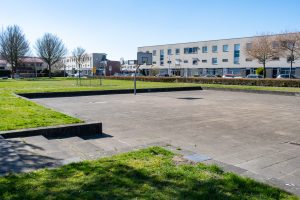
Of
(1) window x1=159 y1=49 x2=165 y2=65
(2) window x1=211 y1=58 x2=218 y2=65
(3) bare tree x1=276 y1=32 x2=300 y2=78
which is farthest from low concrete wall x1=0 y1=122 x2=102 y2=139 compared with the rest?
(1) window x1=159 y1=49 x2=165 y2=65

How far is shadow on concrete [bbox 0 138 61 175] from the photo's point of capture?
14.4 feet

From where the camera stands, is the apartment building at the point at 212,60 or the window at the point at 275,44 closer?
the window at the point at 275,44

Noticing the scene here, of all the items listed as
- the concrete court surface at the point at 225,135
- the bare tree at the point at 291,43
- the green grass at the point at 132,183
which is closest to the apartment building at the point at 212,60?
the bare tree at the point at 291,43

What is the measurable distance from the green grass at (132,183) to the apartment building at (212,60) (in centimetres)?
5292

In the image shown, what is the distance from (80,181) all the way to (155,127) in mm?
5222

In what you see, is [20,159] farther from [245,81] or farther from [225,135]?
[245,81]

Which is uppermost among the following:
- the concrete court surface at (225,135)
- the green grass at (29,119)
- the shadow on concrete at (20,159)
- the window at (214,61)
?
the window at (214,61)

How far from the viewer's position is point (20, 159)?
4777 mm

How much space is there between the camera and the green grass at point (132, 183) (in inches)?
136

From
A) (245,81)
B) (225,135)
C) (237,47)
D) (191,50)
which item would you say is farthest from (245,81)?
(191,50)

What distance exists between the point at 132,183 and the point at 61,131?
3817mm

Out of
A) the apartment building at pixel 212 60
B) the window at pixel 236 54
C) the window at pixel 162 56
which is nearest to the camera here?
the apartment building at pixel 212 60

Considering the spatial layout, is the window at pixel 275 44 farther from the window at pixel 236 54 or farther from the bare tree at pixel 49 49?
the bare tree at pixel 49 49

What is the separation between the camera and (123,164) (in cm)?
459
